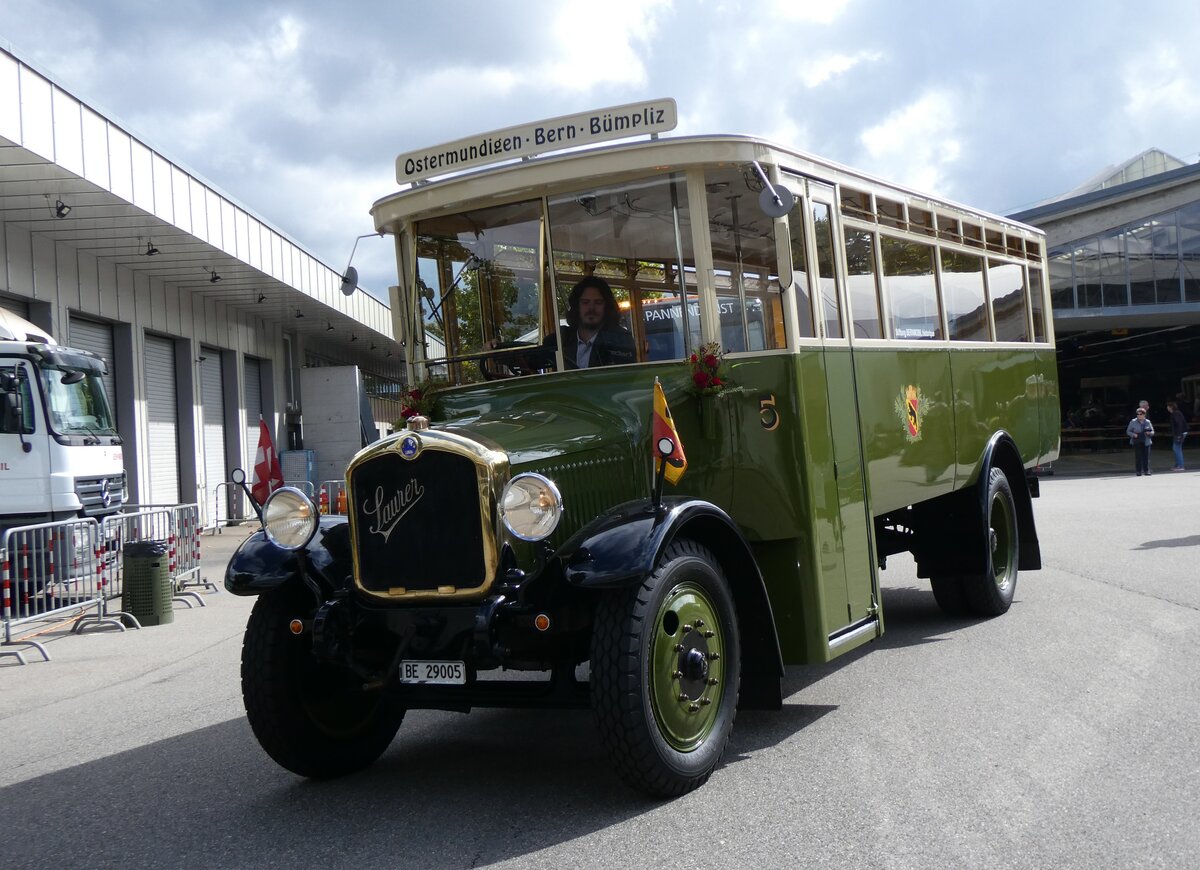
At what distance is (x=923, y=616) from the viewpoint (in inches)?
352

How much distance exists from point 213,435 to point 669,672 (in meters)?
23.5

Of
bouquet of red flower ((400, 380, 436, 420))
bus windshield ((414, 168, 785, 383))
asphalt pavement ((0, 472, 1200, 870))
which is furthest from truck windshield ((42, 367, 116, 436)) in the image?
bus windshield ((414, 168, 785, 383))

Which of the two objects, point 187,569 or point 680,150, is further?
point 187,569

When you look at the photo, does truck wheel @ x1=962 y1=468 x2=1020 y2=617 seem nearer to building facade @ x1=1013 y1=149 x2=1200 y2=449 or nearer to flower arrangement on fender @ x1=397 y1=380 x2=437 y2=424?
flower arrangement on fender @ x1=397 y1=380 x2=437 y2=424

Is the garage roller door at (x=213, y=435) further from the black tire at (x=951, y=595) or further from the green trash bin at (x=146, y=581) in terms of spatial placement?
the black tire at (x=951, y=595)

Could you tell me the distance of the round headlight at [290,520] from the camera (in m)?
4.97

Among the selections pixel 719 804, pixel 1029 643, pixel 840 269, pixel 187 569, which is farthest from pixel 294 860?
pixel 187 569

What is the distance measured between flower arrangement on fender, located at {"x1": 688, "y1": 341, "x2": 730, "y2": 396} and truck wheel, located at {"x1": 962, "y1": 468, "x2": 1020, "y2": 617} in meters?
3.51

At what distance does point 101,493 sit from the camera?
14.8 meters

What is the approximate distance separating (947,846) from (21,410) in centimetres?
1291

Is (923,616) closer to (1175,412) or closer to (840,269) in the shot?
(840,269)

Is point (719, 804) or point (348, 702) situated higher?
point (348, 702)

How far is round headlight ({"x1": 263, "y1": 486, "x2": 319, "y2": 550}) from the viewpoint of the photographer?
16.3 feet

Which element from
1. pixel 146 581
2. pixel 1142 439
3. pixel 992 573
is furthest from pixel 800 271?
pixel 1142 439
